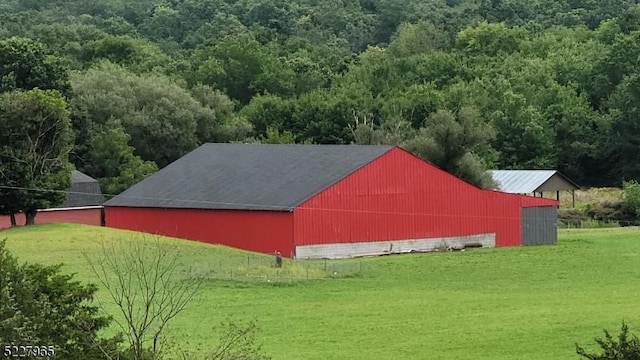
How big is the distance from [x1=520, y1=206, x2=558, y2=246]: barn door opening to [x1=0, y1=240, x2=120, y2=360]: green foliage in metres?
41.2

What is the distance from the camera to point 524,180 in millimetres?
78250

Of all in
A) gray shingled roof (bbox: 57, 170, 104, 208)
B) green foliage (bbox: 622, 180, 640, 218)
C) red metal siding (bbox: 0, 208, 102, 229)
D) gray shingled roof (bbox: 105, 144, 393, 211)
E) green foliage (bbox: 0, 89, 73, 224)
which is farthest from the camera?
green foliage (bbox: 622, 180, 640, 218)

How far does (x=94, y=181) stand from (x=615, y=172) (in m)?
38.2

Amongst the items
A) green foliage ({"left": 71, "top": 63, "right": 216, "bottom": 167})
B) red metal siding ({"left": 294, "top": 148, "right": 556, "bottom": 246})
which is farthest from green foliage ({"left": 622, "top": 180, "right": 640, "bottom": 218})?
green foliage ({"left": 71, "top": 63, "right": 216, "bottom": 167})

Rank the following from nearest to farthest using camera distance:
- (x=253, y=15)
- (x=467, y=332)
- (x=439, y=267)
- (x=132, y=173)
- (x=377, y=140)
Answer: (x=467, y=332) → (x=439, y=267) → (x=132, y=173) → (x=377, y=140) → (x=253, y=15)

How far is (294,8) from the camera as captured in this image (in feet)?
567

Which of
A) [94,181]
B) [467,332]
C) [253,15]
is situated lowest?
[467,332]

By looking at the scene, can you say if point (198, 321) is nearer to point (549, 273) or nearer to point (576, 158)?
point (549, 273)

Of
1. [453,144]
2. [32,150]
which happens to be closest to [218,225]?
[32,150]

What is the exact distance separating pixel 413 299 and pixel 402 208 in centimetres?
1849

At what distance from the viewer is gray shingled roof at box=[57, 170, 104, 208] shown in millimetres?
66062

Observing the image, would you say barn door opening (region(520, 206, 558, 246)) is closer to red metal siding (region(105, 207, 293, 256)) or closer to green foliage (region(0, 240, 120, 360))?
red metal siding (region(105, 207, 293, 256))

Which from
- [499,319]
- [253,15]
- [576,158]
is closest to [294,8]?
[253,15]

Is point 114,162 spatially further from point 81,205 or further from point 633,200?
point 633,200
